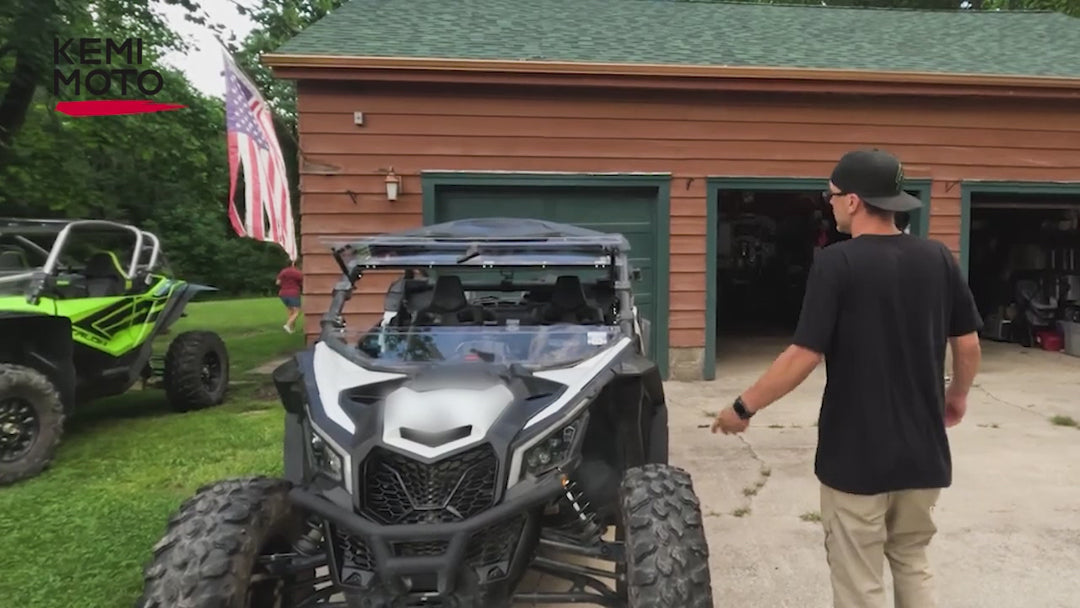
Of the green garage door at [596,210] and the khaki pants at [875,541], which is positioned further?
the green garage door at [596,210]

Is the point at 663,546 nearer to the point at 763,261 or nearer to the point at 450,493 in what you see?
the point at 450,493

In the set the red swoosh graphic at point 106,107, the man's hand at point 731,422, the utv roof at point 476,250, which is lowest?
the man's hand at point 731,422

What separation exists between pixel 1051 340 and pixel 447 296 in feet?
34.0

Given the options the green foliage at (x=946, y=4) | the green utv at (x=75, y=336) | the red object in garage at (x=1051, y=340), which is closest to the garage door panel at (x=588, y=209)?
the green utv at (x=75, y=336)

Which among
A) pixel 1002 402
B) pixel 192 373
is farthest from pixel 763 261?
pixel 192 373

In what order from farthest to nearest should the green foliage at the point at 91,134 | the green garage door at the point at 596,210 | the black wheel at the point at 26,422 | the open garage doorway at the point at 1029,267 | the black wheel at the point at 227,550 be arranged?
the open garage doorway at the point at 1029,267 → the green foliage at the point at 91,134 → the green garage door at the point at 596,210 → the black wheel at the point at 26,422 → the black wheel at the point at 227,550

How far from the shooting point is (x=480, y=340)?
11.2 ft

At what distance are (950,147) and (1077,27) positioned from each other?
4826 millimetres

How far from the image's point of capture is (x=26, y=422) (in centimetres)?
517

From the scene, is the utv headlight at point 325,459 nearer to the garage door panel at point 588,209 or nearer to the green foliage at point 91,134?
the garage door panel at point 588,209

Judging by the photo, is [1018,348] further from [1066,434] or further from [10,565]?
[10,565]

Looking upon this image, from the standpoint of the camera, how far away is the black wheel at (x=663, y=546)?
2393 mm

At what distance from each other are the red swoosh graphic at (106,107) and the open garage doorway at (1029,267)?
1167 centimetres

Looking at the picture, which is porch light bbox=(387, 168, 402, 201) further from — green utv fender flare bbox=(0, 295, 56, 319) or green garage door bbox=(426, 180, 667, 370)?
green utv fender flare bbox=(0, 295, 56, 319)
